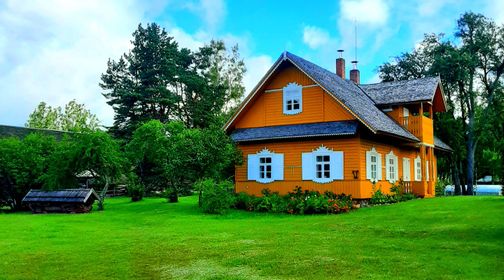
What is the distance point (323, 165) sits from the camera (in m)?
23.6

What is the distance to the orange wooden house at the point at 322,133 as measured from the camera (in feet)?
75.2

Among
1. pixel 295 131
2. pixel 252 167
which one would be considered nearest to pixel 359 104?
pixel 295 131

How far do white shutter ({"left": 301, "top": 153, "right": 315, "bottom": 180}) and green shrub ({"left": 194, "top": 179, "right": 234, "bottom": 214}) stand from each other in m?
4.11

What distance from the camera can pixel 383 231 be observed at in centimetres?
1379

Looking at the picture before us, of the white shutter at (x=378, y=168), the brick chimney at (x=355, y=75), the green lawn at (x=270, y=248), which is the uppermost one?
the brick chimney at (x=355, y=75)

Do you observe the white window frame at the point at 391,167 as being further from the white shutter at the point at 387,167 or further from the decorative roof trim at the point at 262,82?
the decorative roof trim at the point at 262,82

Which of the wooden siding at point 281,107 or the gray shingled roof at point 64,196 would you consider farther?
the wooden siding at point 281,107

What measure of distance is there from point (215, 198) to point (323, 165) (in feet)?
19.0

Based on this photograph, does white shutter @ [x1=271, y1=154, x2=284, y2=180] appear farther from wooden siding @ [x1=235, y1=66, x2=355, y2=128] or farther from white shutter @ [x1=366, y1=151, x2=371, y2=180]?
white shutter @ [x1=366, y1=151, x2=371, y2=180]

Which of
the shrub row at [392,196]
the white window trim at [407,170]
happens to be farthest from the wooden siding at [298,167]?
the white window trim at [407,170]

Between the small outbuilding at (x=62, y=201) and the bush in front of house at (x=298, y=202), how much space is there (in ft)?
25.2

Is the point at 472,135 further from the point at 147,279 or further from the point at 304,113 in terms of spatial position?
the point at 147,279

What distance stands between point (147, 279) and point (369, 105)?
20.4 meters

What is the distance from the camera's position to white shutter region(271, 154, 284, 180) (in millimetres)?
24719
